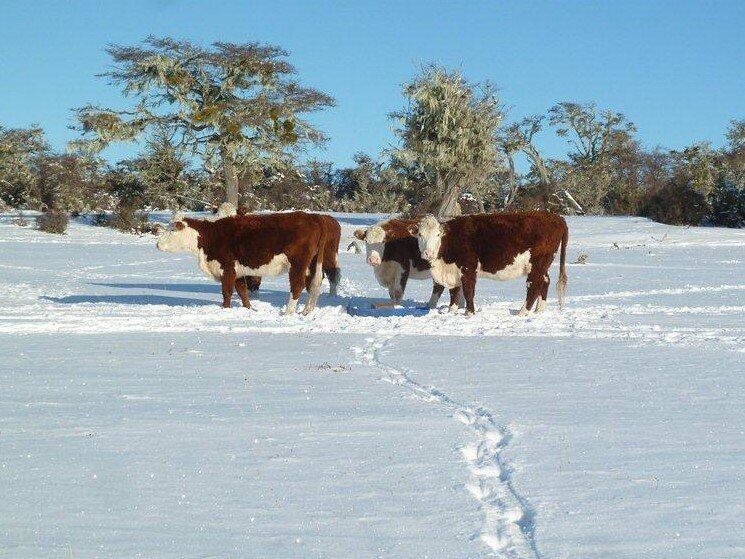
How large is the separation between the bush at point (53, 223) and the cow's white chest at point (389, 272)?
2061 cm

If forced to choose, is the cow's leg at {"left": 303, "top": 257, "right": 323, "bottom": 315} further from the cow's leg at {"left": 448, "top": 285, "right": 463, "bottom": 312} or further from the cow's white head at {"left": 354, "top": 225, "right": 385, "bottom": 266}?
the cow's leg at {"left": 448, "top": 285, "right": 463, "bottom": 312}

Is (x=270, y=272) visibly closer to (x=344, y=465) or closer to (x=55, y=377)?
(x=55, y=377)

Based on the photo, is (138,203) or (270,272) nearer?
(270,272)

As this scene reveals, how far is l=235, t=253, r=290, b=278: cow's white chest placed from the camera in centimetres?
1345

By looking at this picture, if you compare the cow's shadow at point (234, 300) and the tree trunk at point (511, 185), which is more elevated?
the tree trunk at point (511, 185)

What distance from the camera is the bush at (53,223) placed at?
107ft

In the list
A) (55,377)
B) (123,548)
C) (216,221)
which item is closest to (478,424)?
(123,548)

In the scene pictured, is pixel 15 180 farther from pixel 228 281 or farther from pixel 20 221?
pixel 228 281

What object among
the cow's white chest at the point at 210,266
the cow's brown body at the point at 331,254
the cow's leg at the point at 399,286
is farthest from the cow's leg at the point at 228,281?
the cow's leg at the point at 399,286

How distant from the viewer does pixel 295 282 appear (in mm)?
13180

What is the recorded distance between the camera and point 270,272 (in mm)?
13594

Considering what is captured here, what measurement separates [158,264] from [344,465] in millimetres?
19705

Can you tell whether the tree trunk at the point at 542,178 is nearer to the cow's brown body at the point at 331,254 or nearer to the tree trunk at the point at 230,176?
→ the tree trunk at the point at 230,176

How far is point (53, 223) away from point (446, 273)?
903 inches
